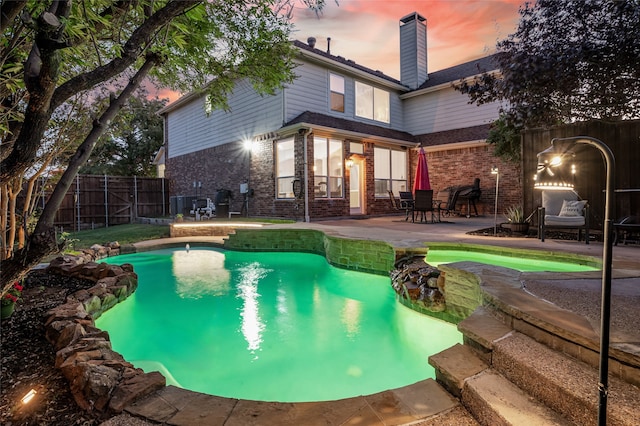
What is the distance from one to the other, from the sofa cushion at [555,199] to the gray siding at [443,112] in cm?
706

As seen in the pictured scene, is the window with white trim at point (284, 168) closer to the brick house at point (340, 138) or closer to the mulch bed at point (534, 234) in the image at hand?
the brick house at point (340, 138)

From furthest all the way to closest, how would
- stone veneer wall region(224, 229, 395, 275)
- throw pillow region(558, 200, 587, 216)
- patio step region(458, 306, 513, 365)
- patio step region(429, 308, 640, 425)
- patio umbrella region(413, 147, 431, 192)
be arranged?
patio umbrella region(413, 147, 431, 192), throw pillow region(558, 200, 587, 216), stone veneer wall region(224, 229, 395, 275), patio step region(458, 306, 513, 365), patio step region(429, 308, 640, 425)

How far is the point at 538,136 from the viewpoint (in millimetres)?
6859

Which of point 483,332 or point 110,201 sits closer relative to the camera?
point 483,332

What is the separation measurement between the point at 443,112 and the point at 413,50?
3281 mm

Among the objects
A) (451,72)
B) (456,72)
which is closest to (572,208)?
(456,72)

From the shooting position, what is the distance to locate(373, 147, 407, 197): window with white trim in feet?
41.9

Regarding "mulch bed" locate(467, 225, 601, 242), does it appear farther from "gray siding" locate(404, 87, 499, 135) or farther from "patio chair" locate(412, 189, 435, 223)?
"gray siding" locate(404, 87, 499, 135)

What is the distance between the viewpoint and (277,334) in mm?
3750

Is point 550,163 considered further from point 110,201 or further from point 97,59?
point 110,201

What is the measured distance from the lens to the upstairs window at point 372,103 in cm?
1305

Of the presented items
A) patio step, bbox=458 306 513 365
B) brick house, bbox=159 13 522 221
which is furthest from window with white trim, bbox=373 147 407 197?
patio step, bbox=458 306 513 365

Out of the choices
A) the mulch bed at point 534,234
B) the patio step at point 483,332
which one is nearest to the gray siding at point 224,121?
the mulch bed at point 534,234

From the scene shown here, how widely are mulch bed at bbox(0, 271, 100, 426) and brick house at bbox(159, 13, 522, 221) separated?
779 cm
